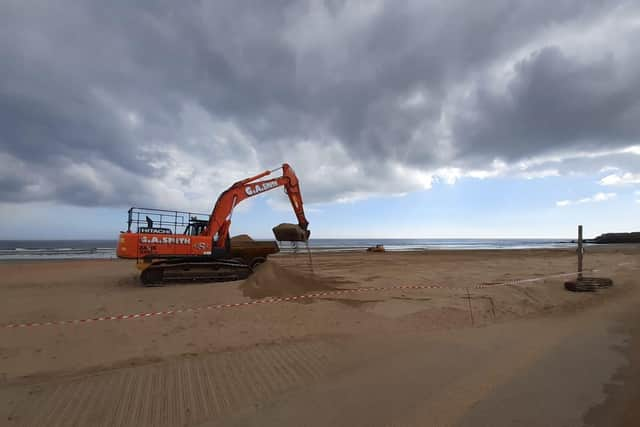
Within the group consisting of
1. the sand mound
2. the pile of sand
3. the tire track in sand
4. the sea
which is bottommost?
the sea

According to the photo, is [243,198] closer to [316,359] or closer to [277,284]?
[277,284]

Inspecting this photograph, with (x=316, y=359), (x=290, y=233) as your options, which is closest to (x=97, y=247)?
(x=290, y=233)

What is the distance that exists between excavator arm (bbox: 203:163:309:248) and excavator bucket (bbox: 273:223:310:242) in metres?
0.18

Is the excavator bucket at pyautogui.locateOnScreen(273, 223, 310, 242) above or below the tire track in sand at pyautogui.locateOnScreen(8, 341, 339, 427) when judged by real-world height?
above

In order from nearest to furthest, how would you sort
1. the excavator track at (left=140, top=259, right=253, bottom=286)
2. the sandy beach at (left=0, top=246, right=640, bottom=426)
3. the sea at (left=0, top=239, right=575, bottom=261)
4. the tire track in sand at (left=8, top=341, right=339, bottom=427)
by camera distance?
1. the tire track in sand at (left=8, top=341, right=339, bottom=427)
2. the sandy beach at (left=0, top=246, right=640, bottom=426)
3. the excavator track at (left=140, top=259, right=253, bottom=286)
4. the sea at (left=0, top=239, right=575, bottom=261)

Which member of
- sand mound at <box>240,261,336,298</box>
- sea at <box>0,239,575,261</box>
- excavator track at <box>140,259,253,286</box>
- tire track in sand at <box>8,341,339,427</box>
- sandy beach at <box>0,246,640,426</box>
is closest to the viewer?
tire track in sand at <box>8,341,339,427</box>

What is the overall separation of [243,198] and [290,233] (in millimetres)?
2608

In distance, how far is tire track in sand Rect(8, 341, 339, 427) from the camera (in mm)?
3504

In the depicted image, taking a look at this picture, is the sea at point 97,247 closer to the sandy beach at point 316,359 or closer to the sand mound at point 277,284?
the sand mound at point 277,284

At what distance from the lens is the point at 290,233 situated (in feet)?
47.1

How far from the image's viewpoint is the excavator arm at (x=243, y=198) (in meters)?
12.9

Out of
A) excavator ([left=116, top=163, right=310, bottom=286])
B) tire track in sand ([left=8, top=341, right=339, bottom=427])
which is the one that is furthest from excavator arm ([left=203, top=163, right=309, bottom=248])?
tire track in sand ([left=8, top=341, right=339, bottom=427])

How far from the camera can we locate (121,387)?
4.08 m

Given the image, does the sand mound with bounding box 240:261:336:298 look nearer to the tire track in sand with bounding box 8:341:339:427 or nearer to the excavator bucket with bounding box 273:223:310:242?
the excavator bucket with bounding box 273:223:310:242
